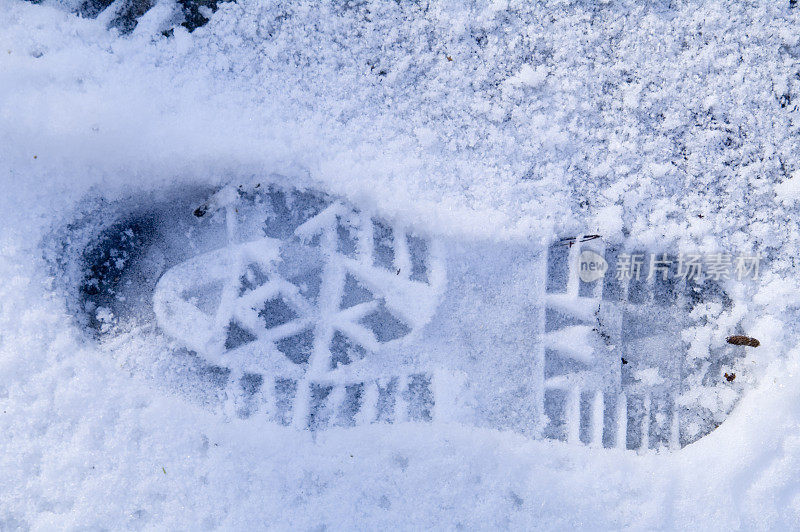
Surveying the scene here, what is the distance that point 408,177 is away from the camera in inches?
36.1

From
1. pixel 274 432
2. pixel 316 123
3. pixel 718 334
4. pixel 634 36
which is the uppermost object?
pixel 634 36

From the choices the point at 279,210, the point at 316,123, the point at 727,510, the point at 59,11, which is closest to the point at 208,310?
the point at 279,210

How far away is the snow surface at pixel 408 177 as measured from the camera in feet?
2.90

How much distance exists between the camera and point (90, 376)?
0.88 meters

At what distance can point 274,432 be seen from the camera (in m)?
0.90

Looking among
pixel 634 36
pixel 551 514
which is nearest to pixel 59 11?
pixel 634 36

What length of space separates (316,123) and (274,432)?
0.54 m

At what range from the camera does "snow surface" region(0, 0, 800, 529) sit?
0.88 m

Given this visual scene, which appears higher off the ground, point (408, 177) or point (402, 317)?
point (408, 177)

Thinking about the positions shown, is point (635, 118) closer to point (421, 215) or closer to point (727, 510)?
point (421, 215)

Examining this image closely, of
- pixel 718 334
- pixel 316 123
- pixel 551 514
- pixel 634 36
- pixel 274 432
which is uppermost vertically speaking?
pixel 634 36

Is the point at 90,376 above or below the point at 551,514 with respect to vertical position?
above

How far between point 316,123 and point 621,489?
82 centimetres

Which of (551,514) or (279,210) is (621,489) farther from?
(279,210)
